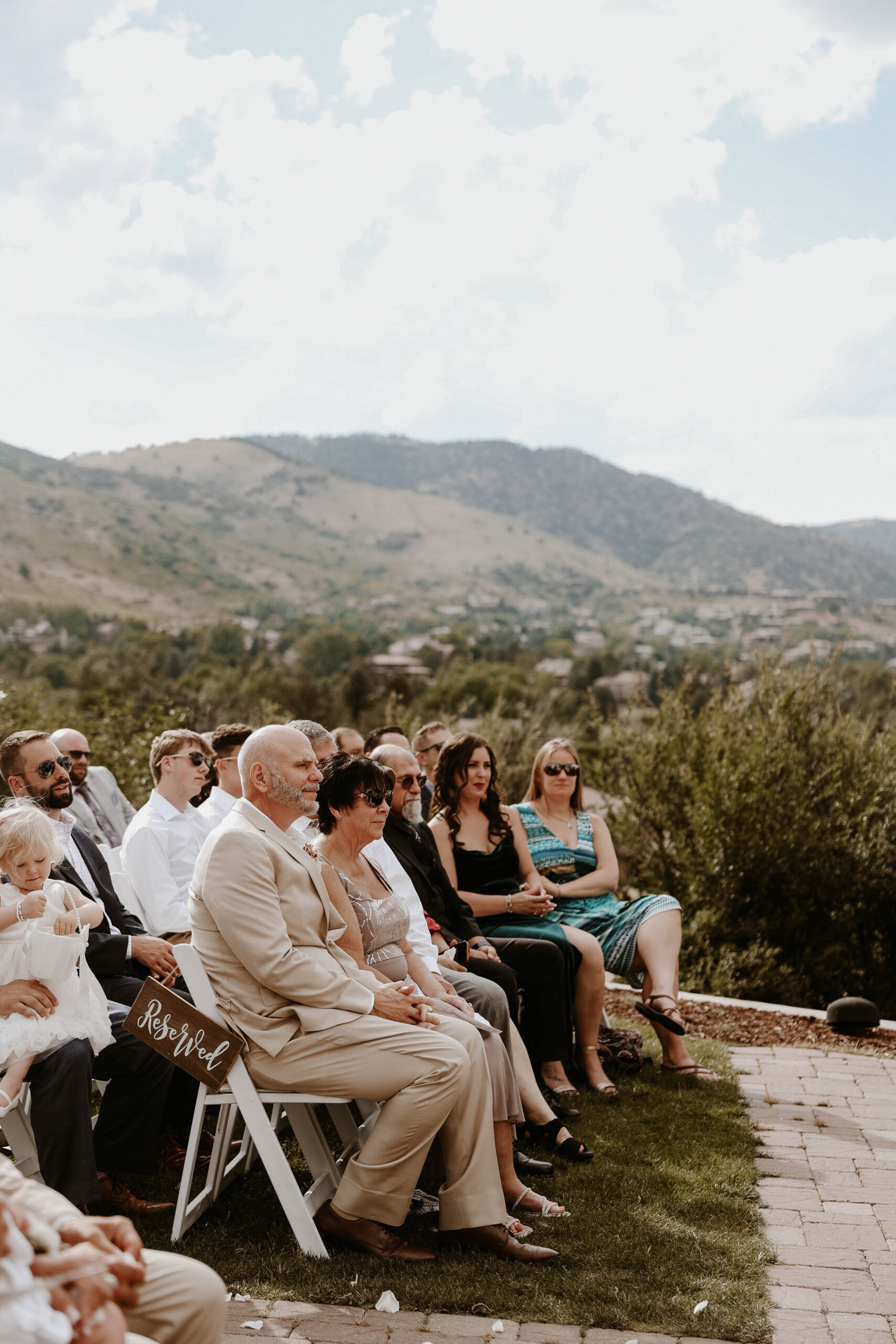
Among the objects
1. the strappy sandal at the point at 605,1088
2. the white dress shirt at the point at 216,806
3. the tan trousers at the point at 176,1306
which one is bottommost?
the strappy sandal at the point at 605,1088

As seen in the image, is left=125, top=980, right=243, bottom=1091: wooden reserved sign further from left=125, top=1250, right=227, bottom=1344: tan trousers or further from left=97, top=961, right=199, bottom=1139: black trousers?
left=125, top=1250, right=227, bottom=1344: tan trousers

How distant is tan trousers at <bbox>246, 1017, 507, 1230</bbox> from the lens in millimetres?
3508

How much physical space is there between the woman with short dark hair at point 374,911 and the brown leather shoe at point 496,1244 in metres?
0.35

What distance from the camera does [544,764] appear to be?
6.06 meters

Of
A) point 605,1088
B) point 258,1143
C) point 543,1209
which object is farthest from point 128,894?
point 605,1088

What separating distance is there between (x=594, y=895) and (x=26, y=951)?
3200mm

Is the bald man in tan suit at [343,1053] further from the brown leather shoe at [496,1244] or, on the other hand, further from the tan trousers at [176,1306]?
the tan trousers at [176,1306]

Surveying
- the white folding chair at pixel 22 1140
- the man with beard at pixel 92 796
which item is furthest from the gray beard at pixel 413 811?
the white folding chair at pixel 22 1140

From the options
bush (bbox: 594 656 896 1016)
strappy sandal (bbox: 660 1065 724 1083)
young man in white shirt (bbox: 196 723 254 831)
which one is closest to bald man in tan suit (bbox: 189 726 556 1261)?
young man in white shirt (bbox: 196 723 254 831)

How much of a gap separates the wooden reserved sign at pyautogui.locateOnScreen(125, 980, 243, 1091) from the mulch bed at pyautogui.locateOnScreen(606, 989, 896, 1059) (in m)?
3.85

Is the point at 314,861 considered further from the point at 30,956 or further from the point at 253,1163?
the point at 253,1163

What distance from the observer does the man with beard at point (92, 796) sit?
571 centimetres

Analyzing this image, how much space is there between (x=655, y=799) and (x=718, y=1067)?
4110mm

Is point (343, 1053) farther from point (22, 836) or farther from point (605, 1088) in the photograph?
point (605, 1088)
